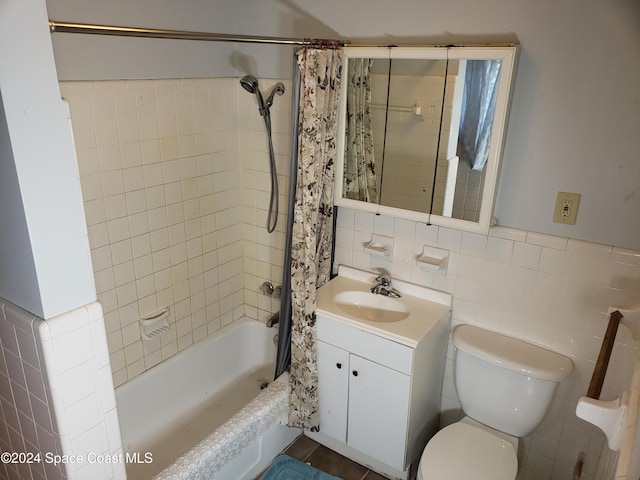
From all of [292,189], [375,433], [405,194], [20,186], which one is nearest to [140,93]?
[292,189]

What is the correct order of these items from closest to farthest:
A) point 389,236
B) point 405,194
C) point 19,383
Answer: point 19,383, point 405,194, point 389,236

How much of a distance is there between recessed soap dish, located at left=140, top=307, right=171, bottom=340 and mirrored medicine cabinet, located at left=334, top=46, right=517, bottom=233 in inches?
41.0

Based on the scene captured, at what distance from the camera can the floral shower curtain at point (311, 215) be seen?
1.92 metres

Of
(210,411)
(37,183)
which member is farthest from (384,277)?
(37,183)

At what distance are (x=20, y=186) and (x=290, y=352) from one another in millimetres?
1539

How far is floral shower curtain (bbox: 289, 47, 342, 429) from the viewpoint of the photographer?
1.92 metres

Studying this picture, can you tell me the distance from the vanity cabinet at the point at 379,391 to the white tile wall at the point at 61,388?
98 centimetres

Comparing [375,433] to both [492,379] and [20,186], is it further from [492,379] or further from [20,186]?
[20,186]

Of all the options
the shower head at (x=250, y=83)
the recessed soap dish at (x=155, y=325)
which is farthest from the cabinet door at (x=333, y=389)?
the shower head at (x=250, y=83)

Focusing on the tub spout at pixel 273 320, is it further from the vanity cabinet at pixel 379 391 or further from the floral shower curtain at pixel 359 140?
the floral shower curtain at pixel 359 140

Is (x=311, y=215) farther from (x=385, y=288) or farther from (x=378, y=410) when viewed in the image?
(x=378, y=410)

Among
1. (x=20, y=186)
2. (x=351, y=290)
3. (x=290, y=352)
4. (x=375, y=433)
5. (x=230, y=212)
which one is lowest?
(x=375, y=433)

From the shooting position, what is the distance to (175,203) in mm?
2338

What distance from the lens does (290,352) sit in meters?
2.37
